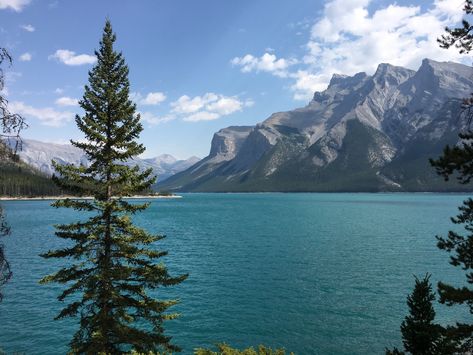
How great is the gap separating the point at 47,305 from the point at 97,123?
33.6 metres

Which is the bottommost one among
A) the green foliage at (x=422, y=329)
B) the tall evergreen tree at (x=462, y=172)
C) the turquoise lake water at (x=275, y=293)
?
the turquoise lake water at (x=275, y=293)

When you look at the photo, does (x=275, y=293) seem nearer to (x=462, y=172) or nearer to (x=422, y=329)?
(x=422, y=329)

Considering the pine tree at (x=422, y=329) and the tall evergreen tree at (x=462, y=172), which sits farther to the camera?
the pine tree at (x=422, y=329)

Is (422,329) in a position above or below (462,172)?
below

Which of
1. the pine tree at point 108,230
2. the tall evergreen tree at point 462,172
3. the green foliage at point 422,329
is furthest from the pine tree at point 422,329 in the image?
the pine tree at point 108,230

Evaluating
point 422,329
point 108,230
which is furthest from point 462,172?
point 108,230

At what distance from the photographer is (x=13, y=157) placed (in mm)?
15195

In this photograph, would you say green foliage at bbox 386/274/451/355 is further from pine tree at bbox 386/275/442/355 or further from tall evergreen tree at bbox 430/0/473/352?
tall evergreen tree at bbox 430/0/473/352

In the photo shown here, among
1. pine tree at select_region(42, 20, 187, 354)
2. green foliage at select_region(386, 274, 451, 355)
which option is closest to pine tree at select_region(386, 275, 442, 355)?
green foliage at select_region(386, 274, 451, 355)

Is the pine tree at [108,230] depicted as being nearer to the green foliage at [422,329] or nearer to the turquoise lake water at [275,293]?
the turquoise lake water at [275,293]

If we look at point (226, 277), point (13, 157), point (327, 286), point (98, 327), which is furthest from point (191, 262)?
point (13, 157)

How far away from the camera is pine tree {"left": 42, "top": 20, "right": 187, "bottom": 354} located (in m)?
22.8

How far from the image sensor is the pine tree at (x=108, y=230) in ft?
74.6

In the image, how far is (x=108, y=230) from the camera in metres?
23.6
